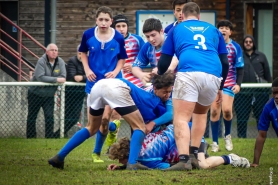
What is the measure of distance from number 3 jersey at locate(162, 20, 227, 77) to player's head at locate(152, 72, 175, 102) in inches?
6.9

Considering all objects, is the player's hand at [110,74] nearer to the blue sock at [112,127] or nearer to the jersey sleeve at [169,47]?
the blue sock at [112,127]

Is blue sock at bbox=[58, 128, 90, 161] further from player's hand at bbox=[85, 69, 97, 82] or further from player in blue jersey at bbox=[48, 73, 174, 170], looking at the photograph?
player's hand at bbox=[85, 69, 97, 82]

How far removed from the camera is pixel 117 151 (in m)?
10.1

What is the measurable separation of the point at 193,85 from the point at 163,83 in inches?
17.2

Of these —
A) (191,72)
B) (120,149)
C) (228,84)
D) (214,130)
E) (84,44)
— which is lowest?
(214,130)

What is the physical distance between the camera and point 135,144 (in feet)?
32.4

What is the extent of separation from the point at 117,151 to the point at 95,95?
28.4 inches

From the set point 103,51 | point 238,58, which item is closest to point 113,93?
point 103,51

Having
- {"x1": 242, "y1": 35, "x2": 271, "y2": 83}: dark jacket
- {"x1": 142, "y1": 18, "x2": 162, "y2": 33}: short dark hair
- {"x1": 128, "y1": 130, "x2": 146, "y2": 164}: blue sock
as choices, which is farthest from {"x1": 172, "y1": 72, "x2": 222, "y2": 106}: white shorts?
{"x1": 242, "y1": 35, "x2": 271, "y2": 83}: dark jacket

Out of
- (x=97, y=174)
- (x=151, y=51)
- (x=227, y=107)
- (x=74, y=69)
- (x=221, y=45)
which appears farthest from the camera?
(x=74, y=69)

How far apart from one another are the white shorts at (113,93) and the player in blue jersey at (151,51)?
5.23 feet

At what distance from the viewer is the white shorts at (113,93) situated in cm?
998

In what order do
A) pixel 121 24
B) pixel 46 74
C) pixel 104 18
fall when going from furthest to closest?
pixel 46 74 → pixel 121 24 → pixel 104 18

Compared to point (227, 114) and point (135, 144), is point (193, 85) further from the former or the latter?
point (227, 114)
